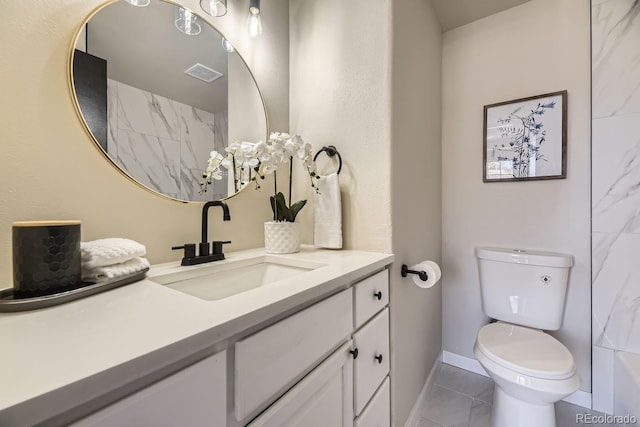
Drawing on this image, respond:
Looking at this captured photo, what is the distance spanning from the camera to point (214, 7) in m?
1.05

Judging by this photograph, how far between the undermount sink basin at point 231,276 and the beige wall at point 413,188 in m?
0.44

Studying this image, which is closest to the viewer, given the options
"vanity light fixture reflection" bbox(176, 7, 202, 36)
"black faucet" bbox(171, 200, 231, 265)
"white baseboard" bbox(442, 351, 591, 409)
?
"black faucet" bbox(171, 200, 231, 265)

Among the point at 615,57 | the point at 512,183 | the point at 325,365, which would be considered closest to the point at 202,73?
the point at 325,365

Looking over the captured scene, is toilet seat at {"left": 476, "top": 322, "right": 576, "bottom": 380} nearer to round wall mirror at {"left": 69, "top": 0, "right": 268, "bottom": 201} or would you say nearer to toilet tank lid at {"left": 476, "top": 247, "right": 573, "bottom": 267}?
toilet tank lid at {"left": 476, "top": 247, "right": 573, "bottom": 267}

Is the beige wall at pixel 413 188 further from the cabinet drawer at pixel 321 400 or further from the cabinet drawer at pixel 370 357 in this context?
the cabinet drawer at pixel 321 400

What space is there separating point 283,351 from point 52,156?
0.79 metres

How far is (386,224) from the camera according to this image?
3.59ft

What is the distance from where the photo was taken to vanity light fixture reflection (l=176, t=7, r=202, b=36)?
39.0 inches

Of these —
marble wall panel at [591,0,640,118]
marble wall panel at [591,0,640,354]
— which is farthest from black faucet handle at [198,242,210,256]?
marble wall panel at [591,0,640,118]

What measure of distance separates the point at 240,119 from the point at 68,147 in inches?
24.8

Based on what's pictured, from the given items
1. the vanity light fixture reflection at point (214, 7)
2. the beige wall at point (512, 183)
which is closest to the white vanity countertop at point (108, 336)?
Result: the vanity light fixture reflection at point (214, 7)

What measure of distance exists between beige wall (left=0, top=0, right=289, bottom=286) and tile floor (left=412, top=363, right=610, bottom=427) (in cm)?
153

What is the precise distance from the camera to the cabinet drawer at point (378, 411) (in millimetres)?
894

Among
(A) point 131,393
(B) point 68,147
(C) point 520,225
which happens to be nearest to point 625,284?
(C) point 520,225
